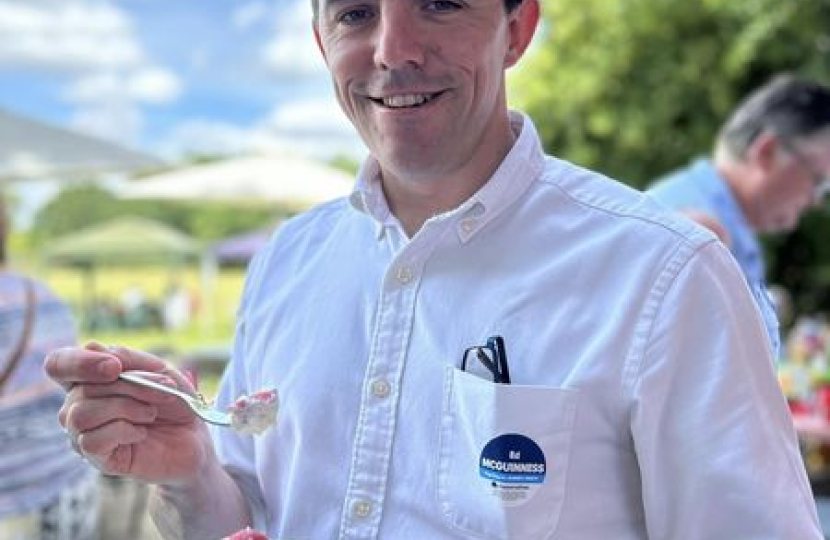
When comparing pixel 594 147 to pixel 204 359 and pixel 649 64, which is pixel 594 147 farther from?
pixel 204 359

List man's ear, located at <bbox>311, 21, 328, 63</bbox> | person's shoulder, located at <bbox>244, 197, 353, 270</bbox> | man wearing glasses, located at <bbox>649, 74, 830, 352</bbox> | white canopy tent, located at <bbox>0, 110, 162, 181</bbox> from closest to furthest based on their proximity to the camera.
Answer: man's ear, located at <bbox>311, 21, 328, 63</bbox> < person's shoulder, located at <bbox>244, 197, 353, 270</bbox> < man wearing glasses, located at <bbox>649, 74, 830, 352</bbox> < white canopy tent, located at <bbox>0, 110, 162, 181</bbox>

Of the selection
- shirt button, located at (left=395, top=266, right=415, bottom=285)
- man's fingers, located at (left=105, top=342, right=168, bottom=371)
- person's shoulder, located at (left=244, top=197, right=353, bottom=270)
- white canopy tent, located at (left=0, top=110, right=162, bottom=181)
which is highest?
white canopy tent, located at (left=0, top=110, right=162, bottom=181)

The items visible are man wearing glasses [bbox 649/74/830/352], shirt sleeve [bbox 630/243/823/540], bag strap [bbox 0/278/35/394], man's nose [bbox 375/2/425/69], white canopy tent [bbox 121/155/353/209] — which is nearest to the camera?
shirt sleeve [bbox 630/243/823/540]

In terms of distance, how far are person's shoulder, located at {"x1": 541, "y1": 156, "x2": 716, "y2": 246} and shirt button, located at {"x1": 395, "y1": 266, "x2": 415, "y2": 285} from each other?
21cm

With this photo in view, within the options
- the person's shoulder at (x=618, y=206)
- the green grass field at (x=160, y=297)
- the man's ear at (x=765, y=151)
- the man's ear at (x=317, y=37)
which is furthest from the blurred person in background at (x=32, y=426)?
the green grass field at (x=160, y=297)

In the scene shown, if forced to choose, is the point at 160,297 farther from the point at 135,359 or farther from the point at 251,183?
the point at 135,359

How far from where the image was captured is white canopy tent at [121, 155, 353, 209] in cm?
1062

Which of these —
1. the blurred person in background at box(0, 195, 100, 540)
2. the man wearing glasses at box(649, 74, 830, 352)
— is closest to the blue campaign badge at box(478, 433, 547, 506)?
the man wearing glasses at box(649, 74, 830, 352)

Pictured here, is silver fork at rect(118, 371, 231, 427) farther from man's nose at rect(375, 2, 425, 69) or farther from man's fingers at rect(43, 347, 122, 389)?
man's nose at rect(375, 2, 425, 69)

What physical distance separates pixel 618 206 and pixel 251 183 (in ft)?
32.0

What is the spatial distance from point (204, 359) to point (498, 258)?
10891 millimetres

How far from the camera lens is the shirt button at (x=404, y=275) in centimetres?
135

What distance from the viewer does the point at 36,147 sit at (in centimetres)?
562

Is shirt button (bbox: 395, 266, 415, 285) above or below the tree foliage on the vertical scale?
below
